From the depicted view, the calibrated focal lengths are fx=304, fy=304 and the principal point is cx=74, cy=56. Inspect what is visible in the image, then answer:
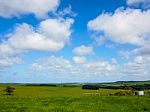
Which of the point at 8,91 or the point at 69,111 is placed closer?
the point at 69,111

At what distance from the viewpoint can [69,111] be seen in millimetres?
34656

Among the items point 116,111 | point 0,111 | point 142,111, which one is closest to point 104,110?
point 116,111

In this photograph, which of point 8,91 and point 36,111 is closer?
point 36,111

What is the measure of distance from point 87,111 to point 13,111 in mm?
8412

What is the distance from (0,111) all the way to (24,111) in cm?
267

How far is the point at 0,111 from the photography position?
3431 cm

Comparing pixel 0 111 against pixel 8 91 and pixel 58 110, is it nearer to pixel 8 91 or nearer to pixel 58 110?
pixel 58 110

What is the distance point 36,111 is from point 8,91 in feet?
211

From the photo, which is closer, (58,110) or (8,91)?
(58,110)

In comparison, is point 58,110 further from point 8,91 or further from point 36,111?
point 8,91

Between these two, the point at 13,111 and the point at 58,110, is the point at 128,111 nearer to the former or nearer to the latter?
the point at 58,110

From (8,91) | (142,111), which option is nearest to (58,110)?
(142,111)

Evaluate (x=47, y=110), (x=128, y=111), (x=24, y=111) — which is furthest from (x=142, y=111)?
(x=24, y=111)

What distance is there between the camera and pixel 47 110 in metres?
35.5
